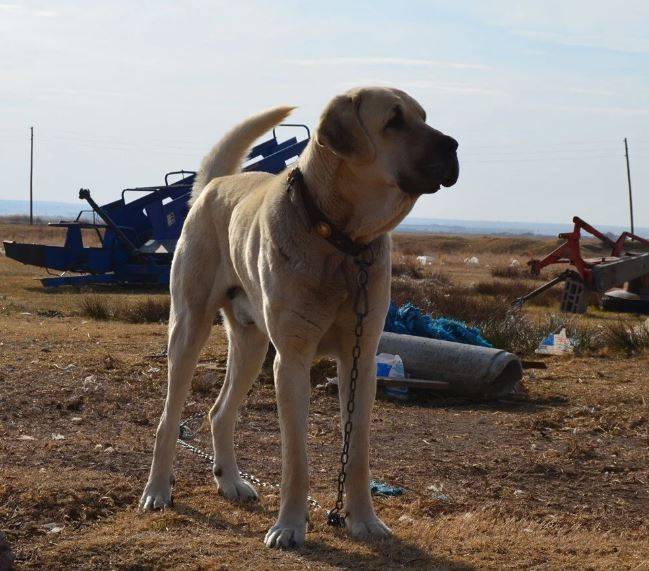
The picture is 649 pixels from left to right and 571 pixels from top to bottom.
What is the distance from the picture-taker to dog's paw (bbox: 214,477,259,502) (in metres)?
6.13

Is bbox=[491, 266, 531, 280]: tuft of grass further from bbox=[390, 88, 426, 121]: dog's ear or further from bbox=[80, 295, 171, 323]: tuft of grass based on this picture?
bbox=[390, 88, 426, 121]: dog's ear

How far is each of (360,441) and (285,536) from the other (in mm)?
559

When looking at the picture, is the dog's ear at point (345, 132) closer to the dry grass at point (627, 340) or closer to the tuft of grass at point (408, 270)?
the dry grass at point (627, 340)

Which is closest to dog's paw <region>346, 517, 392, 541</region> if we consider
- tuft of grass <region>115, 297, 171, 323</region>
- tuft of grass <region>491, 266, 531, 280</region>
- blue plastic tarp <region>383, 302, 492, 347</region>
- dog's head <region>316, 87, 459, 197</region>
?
dog's head <region>316, 87, 459, 197</region>

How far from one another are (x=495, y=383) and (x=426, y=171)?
549 centimetres

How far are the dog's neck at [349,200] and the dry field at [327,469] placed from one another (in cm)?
144

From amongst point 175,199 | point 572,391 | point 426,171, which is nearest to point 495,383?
point 572,391

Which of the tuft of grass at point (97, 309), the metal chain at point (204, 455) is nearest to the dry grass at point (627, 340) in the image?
the metal chain at point (204, 455)

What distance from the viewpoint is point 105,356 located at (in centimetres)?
1062

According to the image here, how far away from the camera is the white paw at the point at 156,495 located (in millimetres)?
5898

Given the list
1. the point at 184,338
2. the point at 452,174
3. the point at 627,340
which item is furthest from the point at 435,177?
the point at 627,340

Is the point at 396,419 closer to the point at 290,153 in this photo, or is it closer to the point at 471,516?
the point at 471,516

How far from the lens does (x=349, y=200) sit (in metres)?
4.91

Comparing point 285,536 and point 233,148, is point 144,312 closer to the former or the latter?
point 233,148
